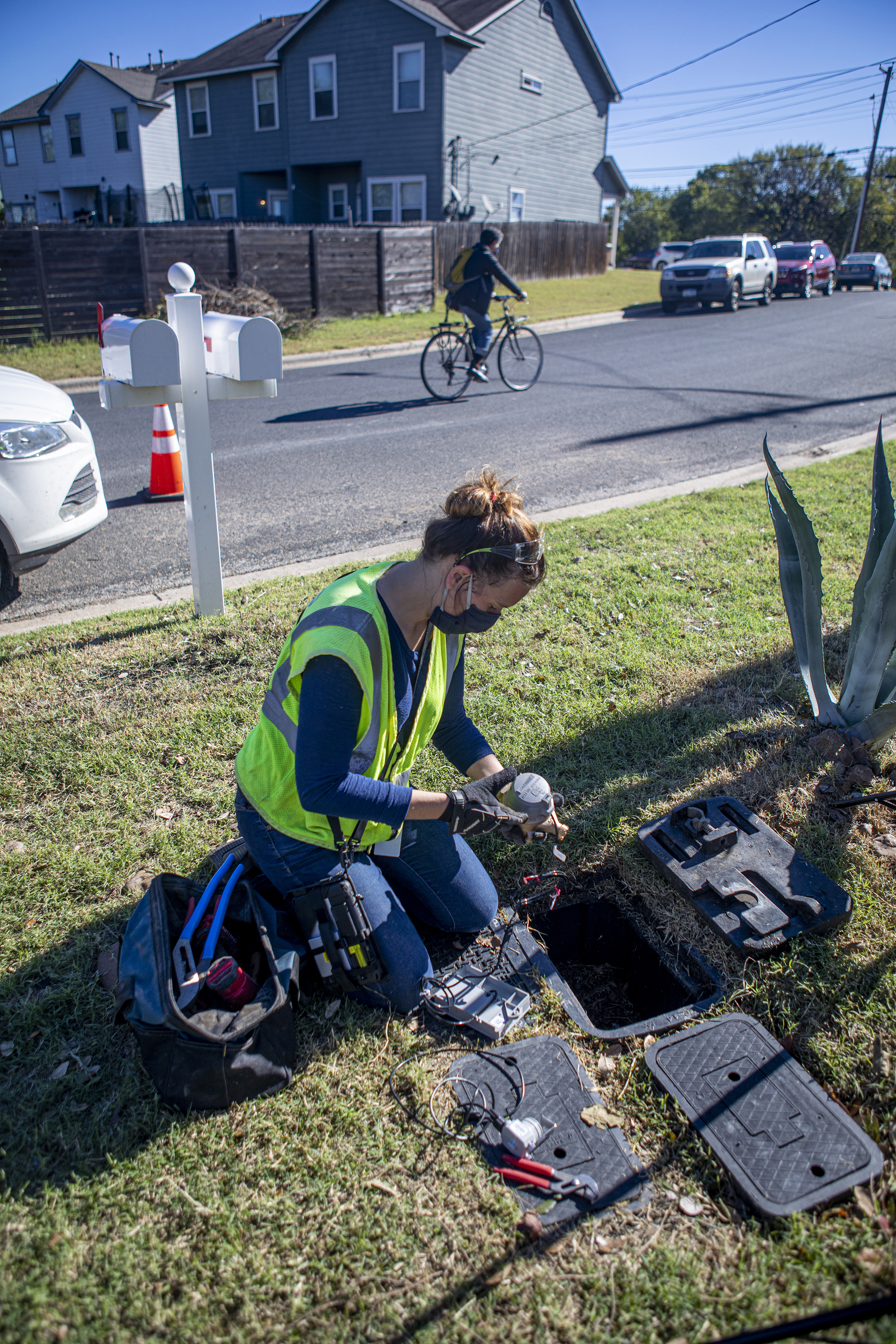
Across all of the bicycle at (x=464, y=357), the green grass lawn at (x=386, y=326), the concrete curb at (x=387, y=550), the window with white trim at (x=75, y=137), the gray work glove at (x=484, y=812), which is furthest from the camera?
the window with white trim at (x=75, y=137)

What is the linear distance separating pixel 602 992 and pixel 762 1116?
0.84m

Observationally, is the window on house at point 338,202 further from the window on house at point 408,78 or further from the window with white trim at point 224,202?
the window with white trim at point 224,202

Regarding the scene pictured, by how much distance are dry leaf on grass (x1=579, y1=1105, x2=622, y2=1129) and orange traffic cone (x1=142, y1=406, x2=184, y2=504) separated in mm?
5843

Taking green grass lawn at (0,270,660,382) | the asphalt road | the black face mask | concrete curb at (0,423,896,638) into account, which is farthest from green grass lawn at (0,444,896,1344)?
green grass lawn at (0,270,660,382)

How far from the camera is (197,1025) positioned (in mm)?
2107

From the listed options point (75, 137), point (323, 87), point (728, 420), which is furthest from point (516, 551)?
point (75, 137)

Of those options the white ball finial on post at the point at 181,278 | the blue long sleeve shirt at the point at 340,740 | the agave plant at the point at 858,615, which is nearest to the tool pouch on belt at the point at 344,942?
A: the blue long sleeve shirt at the point at 340,740

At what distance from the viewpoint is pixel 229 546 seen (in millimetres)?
5844

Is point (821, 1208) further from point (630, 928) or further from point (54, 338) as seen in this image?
point (54, 338)

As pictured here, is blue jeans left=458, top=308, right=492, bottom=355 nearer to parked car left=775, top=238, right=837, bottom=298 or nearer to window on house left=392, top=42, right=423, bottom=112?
window on house left=392, top=42, right=423, bottom=112

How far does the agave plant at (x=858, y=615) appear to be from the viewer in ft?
11.0

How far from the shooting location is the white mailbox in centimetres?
389

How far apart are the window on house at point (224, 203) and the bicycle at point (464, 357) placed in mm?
22121

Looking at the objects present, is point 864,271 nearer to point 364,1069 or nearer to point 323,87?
point 323,87
